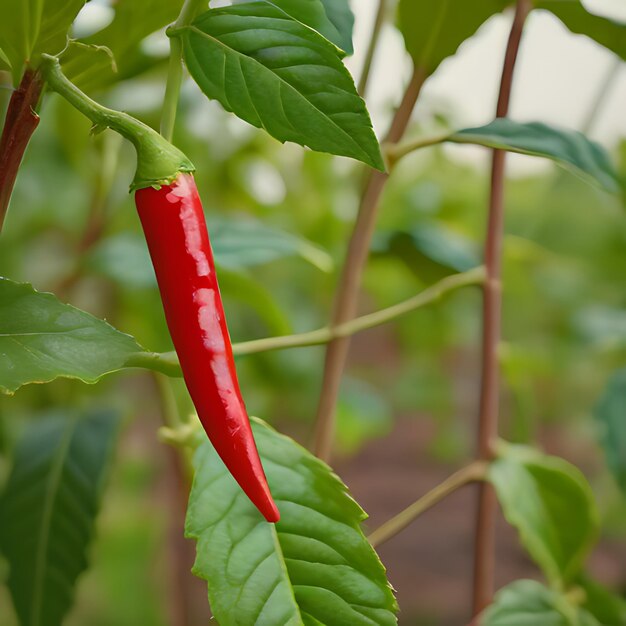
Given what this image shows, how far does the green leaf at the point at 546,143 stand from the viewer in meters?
0.35

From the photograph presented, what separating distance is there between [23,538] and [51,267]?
68cm

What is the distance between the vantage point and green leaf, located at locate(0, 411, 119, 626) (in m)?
0.45

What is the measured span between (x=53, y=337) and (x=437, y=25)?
266 millimetres

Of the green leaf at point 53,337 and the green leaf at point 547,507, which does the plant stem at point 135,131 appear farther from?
the green leaf at point 547,507

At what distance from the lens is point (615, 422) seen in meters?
0.61

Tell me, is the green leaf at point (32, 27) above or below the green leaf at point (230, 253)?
above

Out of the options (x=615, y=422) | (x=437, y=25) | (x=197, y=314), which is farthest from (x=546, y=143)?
(x=615, y=422)

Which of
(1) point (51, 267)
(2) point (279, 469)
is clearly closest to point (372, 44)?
(2) point (279, 469)

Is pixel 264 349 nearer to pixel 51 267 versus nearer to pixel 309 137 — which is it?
pixel 309 137

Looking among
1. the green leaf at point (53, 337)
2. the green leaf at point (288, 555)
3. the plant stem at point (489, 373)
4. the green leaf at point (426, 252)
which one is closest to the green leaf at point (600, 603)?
the plant stem at point (489, 373)

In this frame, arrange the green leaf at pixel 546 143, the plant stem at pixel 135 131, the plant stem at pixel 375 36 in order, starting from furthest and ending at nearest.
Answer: the plant stem at pixel 375 36 < the green leaf at pixel 546 143 < the plant stem at pixel 135 131

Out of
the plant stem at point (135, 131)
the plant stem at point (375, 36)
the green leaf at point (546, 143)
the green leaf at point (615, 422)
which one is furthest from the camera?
the green leaf at point (615, 422)

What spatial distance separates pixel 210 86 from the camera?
0.84 feet

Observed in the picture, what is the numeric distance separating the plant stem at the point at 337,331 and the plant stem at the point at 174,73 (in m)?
0.08
